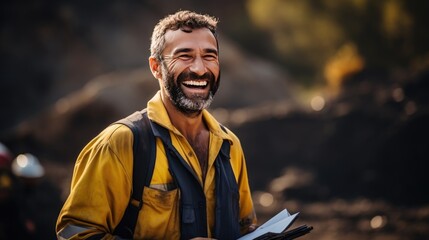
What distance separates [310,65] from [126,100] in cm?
1429

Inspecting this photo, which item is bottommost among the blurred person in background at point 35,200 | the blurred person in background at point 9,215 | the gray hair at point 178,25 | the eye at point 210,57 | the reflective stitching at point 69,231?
the reflective stitching at point 69,231

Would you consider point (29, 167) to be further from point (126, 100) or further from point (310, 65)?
point (310, 65)

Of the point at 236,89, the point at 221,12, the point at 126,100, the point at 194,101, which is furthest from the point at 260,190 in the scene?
the point at 221,12

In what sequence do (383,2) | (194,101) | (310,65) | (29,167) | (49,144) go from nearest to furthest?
(194,101)
(29,167)
(49,144)
(383,2)
(310,65)

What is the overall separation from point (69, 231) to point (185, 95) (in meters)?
0.72

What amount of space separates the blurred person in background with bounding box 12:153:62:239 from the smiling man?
13.3 feet

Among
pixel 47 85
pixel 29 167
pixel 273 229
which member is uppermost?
pixel 47 85

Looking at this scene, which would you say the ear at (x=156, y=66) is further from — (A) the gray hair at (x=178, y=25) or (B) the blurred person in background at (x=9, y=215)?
(B) the blurred person in background at (x=9, y=215)

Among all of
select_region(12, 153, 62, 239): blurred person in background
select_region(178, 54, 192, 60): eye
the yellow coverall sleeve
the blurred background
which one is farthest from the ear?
the blurred background

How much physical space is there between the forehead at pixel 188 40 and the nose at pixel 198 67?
0.17ft

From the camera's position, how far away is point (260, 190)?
55.7 feet

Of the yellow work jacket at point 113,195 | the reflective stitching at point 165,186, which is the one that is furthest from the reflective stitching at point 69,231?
the reflective stitching at point 165,186

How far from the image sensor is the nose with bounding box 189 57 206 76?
10.00ft

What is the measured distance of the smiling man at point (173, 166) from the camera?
2.79m
